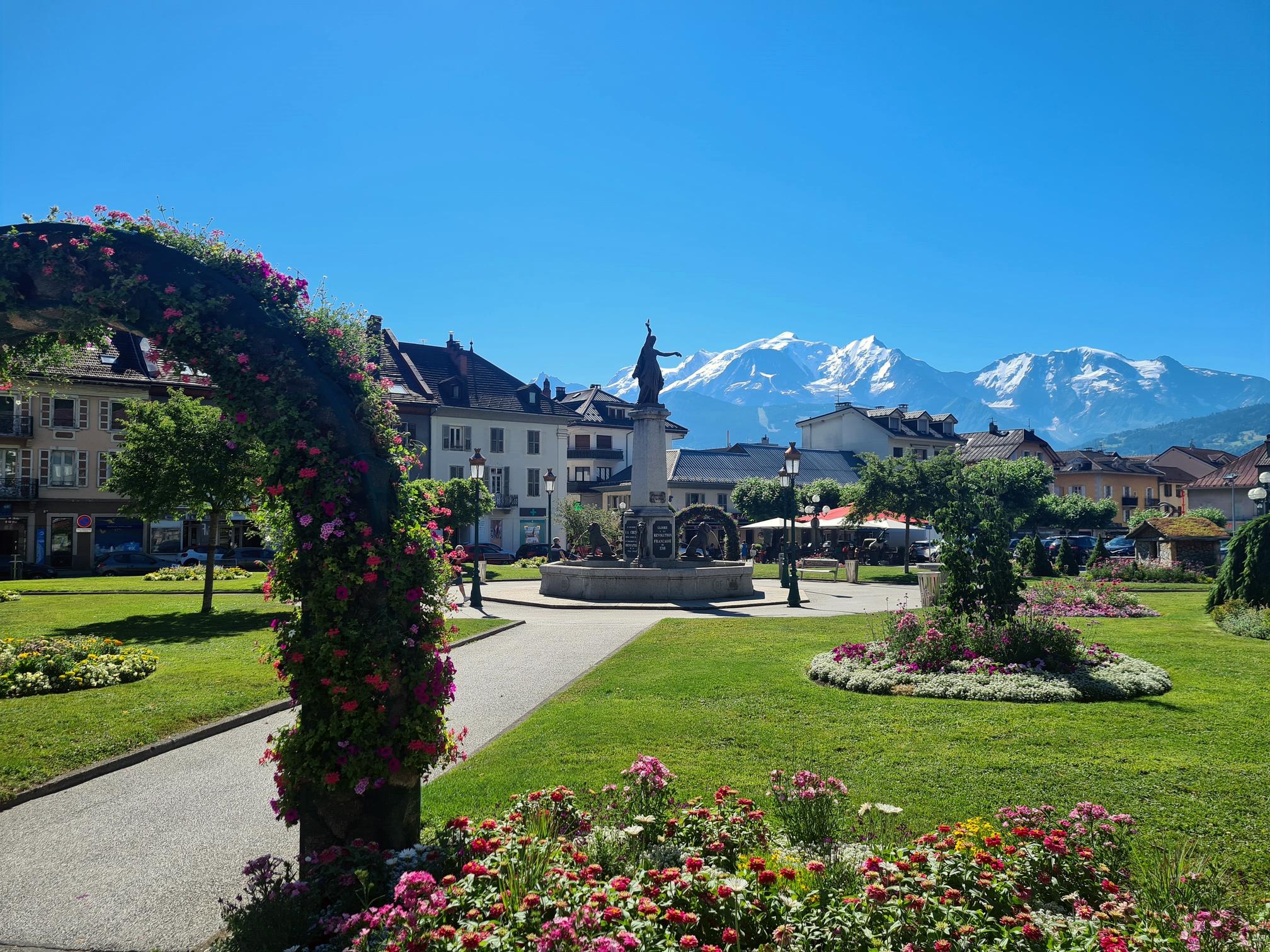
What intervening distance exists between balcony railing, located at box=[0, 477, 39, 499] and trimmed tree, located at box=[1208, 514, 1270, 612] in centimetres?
5343

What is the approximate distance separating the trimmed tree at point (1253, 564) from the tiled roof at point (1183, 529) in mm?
15576

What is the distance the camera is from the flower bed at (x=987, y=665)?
10.7m

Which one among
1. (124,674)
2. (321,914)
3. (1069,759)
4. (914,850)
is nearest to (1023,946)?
(914,850)

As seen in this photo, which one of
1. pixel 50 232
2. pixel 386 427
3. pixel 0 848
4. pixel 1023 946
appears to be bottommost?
pixel 0 848

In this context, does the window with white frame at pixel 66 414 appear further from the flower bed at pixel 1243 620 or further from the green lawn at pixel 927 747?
the flower bed at pixel 1243 620

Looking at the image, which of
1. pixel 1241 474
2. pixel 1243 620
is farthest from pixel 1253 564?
pixel 1241 474

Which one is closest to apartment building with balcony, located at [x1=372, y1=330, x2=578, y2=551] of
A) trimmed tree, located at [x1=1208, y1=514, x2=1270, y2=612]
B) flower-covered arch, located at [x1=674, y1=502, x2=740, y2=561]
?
flower-covered arch, located at [x1=674, y1=502, x2=740, y2=561]

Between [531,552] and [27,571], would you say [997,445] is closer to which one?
[531,552]

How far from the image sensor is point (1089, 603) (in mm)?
21797

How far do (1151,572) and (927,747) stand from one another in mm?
27964

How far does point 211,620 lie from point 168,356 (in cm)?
1672

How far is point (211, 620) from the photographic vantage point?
2048 cm

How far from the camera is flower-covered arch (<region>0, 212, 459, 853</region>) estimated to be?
219 inches

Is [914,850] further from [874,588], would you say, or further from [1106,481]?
[1106,481]
